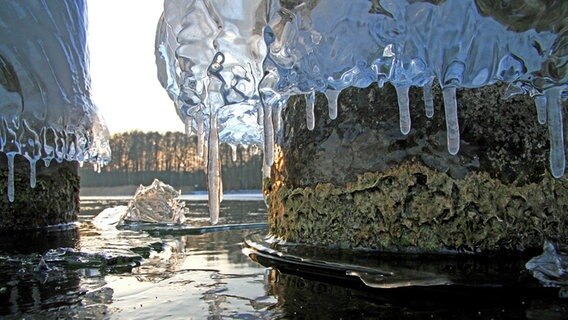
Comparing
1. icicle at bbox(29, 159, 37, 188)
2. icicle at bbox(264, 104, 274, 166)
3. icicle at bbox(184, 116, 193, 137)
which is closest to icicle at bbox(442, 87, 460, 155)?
icicle at bbox(264, 104, 274, 166)

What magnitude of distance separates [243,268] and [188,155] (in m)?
47.2

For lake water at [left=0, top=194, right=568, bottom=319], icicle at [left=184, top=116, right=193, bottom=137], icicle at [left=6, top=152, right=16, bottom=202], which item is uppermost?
icicle at [left=184, top=116, right=193, bottom=137]

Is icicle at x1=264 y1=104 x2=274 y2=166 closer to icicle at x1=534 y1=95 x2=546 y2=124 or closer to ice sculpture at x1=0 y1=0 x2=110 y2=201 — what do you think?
icicle at x1=534 y1=95 x2=546 y2=124

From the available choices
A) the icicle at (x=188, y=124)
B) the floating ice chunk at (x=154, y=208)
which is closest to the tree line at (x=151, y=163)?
the floating ice chunk at (x=154, y=208)

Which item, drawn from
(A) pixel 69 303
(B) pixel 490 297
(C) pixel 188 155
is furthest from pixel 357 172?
(C) pixel 188 155

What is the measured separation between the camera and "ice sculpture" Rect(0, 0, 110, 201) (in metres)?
7.03

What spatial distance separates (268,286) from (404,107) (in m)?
1.57

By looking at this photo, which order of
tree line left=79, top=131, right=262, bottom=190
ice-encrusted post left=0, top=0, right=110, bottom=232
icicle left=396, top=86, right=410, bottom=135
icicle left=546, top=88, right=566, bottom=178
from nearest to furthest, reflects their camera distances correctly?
icicle left=546, top=88, right=566, bottom=178 → icicle left=396, top=86, right=410, bottom=135 → ice-encrusted post left=0, top=0, right=110, bottom=232 → tree line left=79, top=131, right=262, bottom=190

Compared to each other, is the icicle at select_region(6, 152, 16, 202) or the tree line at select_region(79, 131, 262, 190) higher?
the tree line at select_region(79, 131, 262, 190)

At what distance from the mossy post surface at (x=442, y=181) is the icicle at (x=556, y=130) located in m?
0.57

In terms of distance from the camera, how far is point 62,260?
4.45 metres

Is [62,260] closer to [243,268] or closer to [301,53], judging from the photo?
[243,268]

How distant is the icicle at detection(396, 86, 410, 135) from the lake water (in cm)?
94

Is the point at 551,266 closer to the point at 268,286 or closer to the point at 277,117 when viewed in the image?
the point at 268,286
